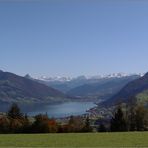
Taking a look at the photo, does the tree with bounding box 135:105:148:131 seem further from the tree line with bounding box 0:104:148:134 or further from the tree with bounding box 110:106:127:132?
the tree with bounding box 110:106:127:132

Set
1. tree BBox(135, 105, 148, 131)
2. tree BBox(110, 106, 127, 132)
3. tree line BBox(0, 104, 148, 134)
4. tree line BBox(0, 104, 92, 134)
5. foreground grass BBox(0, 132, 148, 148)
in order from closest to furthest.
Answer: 1. foreground grass BBox(0, 132, 148, 148)
2. tree line BBox(0, 104, 92, 134)
3. tree line BBox(0, 104, 148, 134)
4. tree BBox(110, 106, 127, 132)
5. tree BBox(135, 105, 148, 131)

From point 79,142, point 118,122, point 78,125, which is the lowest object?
point 79,142

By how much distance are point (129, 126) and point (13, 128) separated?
19639 millimetres

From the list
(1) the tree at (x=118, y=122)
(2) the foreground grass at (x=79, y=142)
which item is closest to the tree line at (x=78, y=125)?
(1) the tree at (x=118, y=122)

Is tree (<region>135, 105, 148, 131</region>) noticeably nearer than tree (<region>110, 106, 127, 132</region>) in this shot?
No

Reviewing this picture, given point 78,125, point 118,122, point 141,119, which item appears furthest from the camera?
point 141,119

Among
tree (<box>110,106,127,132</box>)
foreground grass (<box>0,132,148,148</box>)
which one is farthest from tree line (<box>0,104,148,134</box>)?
foreground grass (<box>0,132,148,148</box>)

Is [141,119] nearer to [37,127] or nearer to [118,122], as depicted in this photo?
[118,122]

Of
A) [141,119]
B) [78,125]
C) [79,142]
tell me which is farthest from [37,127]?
[79,142]

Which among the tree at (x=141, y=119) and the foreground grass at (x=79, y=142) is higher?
the tree at (x=141, y=119)

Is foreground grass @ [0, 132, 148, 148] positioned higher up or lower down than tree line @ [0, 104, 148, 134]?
lower down

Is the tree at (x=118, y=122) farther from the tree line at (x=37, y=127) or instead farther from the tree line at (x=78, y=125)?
the tree line at (x=37, y=127)

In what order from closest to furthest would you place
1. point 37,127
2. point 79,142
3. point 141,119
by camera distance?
point 79,142 < point 37,127 < point 141,119

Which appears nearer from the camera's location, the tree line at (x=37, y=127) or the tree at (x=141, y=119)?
the tree line at (x=37, y=127)
